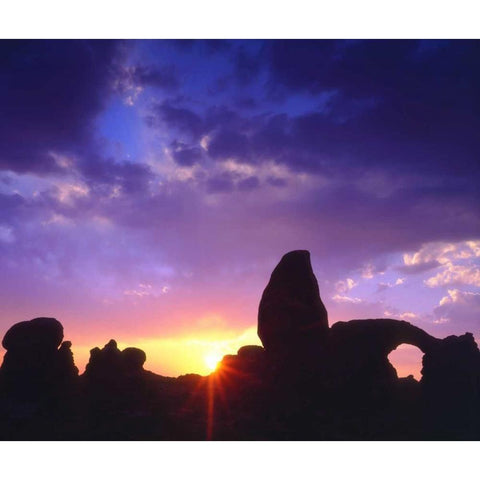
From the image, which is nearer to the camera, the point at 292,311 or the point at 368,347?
the point at 368,347

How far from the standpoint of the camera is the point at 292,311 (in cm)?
3578

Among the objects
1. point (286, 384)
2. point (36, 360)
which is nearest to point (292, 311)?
point (286, 384)

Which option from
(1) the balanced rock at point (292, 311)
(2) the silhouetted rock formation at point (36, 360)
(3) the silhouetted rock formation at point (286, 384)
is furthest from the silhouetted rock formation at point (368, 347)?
(2) the silhouetted rock formation at point (36, 360)

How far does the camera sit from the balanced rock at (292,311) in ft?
115

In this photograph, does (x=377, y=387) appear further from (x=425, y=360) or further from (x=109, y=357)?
(x=109, y=357)

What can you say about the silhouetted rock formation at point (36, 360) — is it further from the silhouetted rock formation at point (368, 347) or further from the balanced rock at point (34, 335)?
the silhouetted rock formation at point (368, 347)

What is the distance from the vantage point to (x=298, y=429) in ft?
87.5

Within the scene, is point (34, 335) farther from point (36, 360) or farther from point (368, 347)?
point (368, 347)

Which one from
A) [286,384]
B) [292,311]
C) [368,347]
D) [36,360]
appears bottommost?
[286,384]

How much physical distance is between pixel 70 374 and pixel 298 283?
22798 millimetres

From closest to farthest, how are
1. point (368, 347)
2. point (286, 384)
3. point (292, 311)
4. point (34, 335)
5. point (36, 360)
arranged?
point (286, 384)
point (368, 347)
point (292, 311)
point (36, 360)
point (34, 335)

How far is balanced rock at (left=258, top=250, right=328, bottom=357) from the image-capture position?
115ft

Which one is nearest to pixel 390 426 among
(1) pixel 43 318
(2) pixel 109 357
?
(2) pixel 109 357

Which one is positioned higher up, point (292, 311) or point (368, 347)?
point (292, 311)
